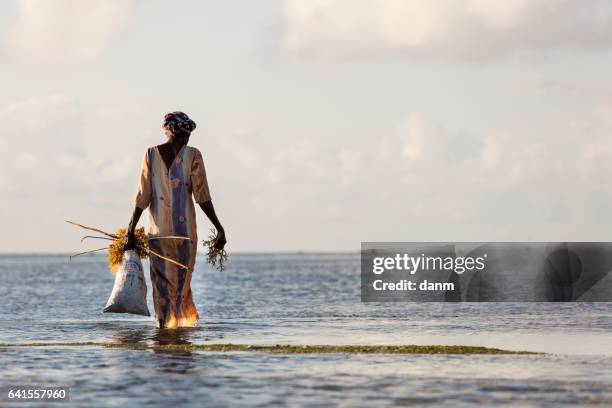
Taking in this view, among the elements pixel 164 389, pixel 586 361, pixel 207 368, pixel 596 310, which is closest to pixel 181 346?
pixel 207 368

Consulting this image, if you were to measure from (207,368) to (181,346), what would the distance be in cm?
197

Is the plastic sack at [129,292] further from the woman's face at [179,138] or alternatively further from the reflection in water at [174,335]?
the woman's face at [179,138]

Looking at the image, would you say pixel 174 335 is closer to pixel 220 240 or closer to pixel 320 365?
pixel 220 240

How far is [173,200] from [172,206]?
0.08m

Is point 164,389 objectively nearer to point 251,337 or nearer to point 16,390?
point 16,390

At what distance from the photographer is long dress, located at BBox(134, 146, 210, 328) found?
47.2 feet

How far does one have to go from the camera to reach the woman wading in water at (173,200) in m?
14.4

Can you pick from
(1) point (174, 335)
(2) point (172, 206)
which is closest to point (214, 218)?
(2) point (172, 206)

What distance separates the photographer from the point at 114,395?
9.14 meters

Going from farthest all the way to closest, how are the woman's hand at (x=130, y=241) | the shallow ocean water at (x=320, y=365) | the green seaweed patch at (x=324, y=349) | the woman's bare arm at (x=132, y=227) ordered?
the woman's hand at (x=130, y=241)
the woman's bare arm at (x=132, y=227)
the green seaweed patch at (x=324, y=349)
the shallow ocean water at (x=320, y=365)

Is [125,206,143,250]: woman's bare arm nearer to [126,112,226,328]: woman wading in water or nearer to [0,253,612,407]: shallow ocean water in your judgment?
[126,112,226,328]: woman wading in water

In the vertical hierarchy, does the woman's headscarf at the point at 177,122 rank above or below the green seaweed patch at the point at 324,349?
above

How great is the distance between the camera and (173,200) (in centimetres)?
1441

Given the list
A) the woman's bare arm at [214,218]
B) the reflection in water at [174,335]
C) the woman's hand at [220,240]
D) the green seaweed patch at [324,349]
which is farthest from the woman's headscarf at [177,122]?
the green seaweed patch at [324,349]
